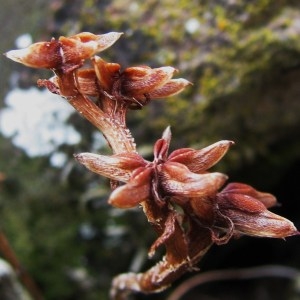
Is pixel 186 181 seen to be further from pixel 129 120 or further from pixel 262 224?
pixel 129 120

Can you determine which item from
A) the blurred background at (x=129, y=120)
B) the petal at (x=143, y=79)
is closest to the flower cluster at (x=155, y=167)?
the petal at (x=143, y=79)

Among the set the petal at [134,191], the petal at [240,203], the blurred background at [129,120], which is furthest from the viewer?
the blurred background at [129,120]

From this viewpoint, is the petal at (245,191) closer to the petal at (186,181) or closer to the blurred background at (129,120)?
the petal at (186,181)

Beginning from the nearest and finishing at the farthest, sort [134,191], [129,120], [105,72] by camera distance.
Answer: [134,191] → [105,72] → [129,120]

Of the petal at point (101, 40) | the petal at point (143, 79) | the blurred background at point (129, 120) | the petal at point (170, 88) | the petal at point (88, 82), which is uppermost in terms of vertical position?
the petal at point (101, 40)

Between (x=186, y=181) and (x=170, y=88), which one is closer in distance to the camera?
(x=186, y=181)

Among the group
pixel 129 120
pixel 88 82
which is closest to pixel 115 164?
pixel 88 82

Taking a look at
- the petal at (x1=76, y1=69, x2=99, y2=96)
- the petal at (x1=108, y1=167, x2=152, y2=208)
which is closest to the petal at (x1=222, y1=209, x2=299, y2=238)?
the petal at (x1=108, y1=167, x2=152, y2=208)

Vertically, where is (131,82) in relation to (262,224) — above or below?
above

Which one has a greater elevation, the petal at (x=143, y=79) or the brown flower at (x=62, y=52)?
the brown flower at (x=62, y=52)

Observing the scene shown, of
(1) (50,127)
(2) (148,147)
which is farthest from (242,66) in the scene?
(1) (50,127)
